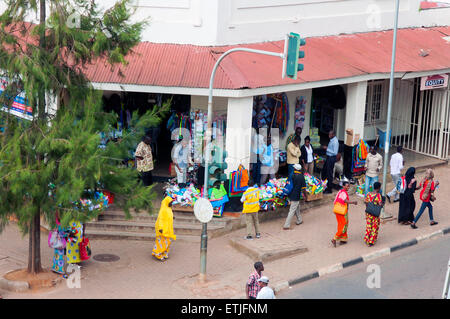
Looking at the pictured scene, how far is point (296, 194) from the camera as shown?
17.9 meters

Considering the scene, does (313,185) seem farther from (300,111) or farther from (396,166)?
(300,111)

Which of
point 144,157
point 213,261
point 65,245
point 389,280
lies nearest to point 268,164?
point 144,157

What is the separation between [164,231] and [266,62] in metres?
5.45

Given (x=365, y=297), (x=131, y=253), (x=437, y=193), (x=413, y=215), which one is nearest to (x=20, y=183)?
(x=131, y=253)

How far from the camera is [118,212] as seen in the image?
1834 centimetres

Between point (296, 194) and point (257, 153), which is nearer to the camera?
point (296, 194)

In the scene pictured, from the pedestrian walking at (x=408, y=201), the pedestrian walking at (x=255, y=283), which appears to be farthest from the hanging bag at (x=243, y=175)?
the pedestrian walking at (x=255, y=283)

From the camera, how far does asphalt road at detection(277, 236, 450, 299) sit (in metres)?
15.2

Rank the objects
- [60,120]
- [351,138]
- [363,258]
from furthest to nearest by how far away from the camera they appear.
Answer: [351,138] → [363,258] → [60,120]

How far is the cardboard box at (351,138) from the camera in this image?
20.9 metres

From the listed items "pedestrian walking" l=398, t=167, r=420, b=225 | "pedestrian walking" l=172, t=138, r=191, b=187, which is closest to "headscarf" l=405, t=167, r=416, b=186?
"pedestrian walking" l=398, t=167, r=420, b=225

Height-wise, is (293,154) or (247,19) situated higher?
(247,19)

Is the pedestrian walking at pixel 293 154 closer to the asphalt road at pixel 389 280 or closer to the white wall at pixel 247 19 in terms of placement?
the white wall at pixel 247 19

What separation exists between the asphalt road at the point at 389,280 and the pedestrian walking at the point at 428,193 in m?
1.29
